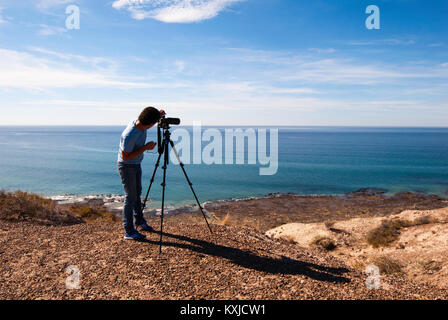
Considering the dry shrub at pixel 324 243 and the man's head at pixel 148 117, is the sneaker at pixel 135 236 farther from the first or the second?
the dry shrub at pixel 324 243

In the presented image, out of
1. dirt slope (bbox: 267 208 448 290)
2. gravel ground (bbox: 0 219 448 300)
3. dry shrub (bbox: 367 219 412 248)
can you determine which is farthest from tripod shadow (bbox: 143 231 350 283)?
dry shrub (bbox: 367 219 412 248)

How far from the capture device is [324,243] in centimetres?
970

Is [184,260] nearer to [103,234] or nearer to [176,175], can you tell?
[103,234]

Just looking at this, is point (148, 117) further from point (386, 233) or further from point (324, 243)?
point (386, 233)

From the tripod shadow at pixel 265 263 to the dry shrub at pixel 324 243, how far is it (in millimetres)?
4836

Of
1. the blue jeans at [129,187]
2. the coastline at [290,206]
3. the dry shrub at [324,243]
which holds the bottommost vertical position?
the coastline at [290,206]

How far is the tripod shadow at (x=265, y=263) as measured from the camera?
4.57 meters

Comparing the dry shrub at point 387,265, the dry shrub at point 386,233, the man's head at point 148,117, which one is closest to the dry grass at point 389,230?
the dry shrub at point 386,233

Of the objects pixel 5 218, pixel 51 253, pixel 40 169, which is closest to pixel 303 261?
pixel 51 253

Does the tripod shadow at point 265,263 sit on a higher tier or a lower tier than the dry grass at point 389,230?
higher

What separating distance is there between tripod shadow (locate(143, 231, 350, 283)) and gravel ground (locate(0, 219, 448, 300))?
0.02 m

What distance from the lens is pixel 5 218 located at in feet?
25.4

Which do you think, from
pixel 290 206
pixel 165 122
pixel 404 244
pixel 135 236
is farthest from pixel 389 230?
pixel 290 206

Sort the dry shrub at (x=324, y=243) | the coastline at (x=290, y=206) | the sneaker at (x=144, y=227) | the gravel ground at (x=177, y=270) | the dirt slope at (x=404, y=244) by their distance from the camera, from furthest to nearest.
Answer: the coastline at (x=290, y=206) → the dry shrub at (x=324, y=243) → the dirt slope at (x=404, y=244) → the sneaker at (x=144, y=227) → the gravel ground at (x=177, y=270)
